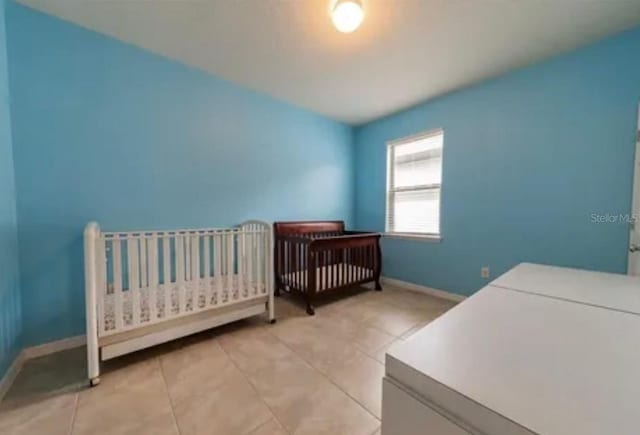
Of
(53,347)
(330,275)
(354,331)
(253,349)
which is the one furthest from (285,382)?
(53,347)

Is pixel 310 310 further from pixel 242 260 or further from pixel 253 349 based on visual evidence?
pixel 242 260

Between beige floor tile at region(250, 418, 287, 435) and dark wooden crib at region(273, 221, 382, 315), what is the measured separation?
1.35 m

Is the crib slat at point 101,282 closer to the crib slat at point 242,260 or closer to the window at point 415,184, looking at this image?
the crib slat at point 242,260

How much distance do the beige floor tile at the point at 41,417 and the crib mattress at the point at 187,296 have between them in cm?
39

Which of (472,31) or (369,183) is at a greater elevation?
(472,31)

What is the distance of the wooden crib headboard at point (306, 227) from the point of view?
323 cm

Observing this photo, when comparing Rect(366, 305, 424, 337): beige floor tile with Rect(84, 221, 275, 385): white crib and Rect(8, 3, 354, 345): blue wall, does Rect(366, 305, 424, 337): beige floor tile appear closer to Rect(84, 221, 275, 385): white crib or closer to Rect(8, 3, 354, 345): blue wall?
Rect(84, 221, 275, 385): white crib

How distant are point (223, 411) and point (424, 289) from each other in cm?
268

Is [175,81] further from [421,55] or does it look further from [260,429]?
[260,429]

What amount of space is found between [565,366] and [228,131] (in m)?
3.00

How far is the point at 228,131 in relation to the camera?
2789 mm

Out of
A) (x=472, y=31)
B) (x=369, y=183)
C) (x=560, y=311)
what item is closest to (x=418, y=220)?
(x=369, y=183)

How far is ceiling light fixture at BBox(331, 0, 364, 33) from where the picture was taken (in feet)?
5.21

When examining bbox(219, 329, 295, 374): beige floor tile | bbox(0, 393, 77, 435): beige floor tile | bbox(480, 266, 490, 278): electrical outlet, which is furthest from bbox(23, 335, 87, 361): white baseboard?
bbox(480, 266, 490, 278): electrical outlet
